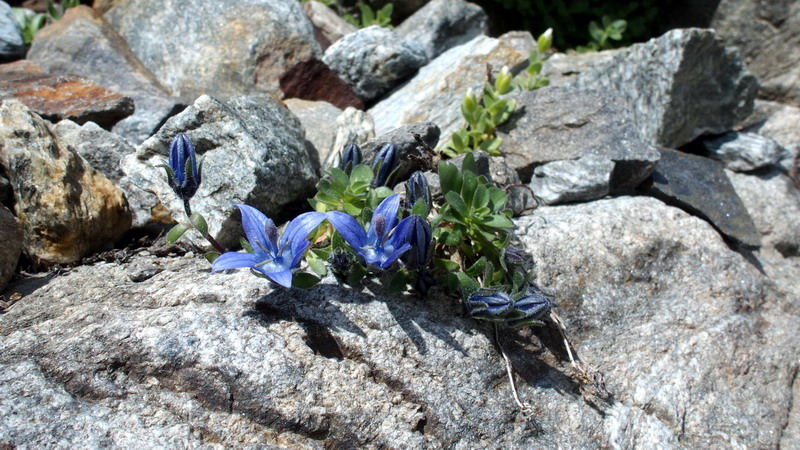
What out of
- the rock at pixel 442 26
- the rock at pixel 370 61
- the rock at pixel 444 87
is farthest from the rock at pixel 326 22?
the rock at pixel 444 87

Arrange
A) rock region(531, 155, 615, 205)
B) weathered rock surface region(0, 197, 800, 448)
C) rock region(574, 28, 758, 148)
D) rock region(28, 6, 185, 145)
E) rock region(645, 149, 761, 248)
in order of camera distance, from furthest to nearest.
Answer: rock region(574, 28, 758, 148), rock region(28, 6, 185, 145), rock region(645, 149, 761, 248), rock region(531, 155, 615, 205), weathered rock surface region(0, 197, 800, 448)

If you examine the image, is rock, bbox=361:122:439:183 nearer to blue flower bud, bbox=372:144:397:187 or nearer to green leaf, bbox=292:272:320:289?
blue flower bud, bbox=372:144:397:187

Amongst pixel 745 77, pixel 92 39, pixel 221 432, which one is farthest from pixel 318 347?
pixel 745 77

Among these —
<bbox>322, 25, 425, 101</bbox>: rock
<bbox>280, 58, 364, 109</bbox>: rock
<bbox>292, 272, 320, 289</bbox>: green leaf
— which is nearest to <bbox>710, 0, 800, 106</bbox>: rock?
<bbox>322, 25, 425, 101</bbox>: rock

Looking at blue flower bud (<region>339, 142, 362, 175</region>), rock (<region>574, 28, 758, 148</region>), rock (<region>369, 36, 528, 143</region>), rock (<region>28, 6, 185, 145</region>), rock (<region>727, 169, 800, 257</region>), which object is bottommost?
rock (<region>727, 169, 800, 257</region>)

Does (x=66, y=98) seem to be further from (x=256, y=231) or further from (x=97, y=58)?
(x=256, y=231)

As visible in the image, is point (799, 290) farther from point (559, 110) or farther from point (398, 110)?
point (398, 110)
